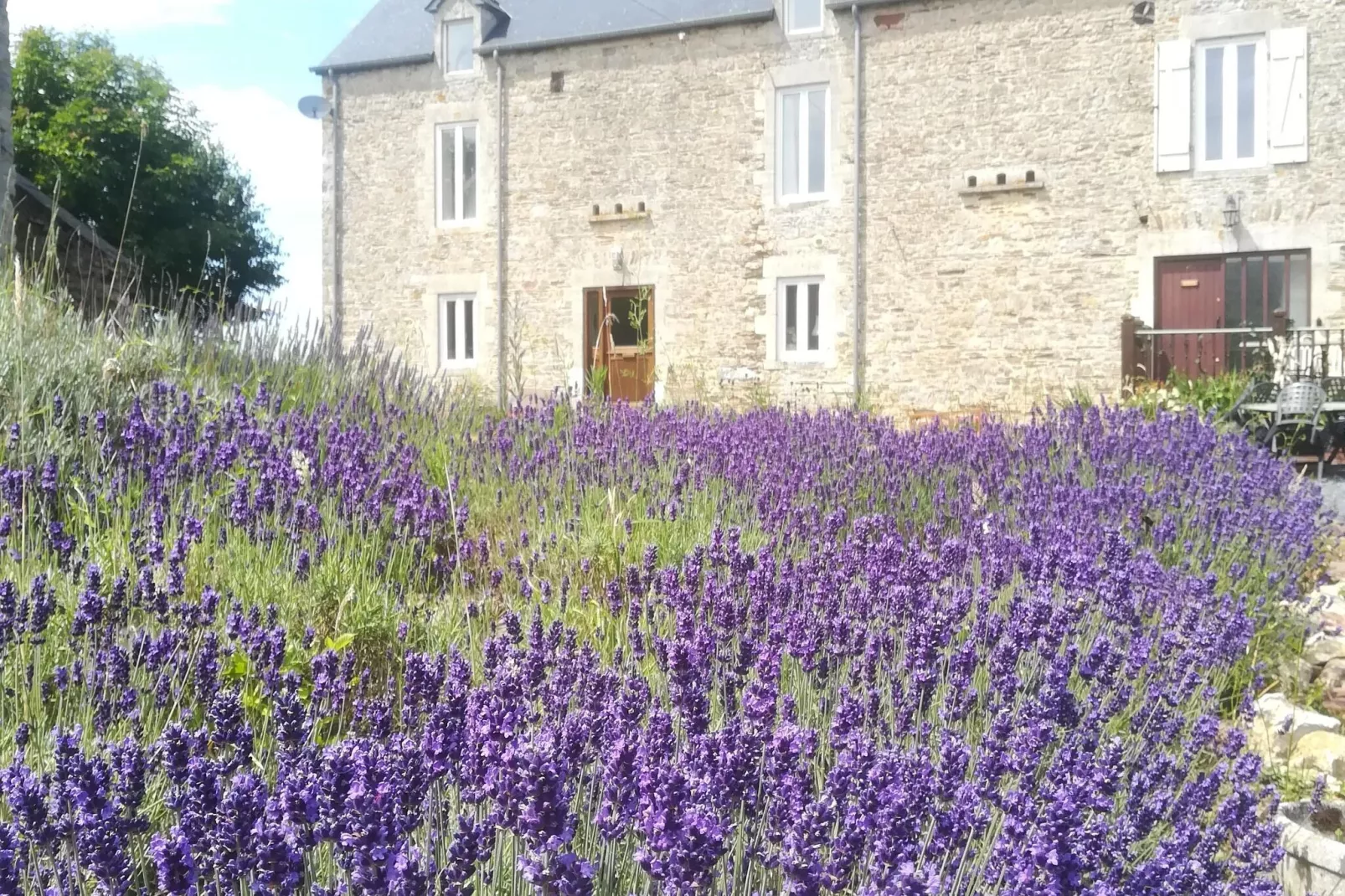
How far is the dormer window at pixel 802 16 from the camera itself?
1454 centimetres

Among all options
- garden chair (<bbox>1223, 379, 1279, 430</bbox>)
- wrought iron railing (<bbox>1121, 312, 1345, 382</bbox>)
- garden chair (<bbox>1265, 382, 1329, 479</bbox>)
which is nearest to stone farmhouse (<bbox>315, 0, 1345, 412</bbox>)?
wrought iron railing (<bbox>1121, 312, 1345, 382</bbox>)

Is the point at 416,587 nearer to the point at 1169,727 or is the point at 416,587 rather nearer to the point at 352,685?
the point at 352,685

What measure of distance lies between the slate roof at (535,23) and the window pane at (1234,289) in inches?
245

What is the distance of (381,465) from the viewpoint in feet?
Answer: 14.4

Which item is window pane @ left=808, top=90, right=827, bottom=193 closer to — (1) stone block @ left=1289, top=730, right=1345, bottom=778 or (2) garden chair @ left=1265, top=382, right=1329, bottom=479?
(2) garden chair @ left=1265, top=382, right=1329, bottom=479

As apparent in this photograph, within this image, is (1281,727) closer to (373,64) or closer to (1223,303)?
(1223,303)

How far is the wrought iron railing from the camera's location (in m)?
11.4

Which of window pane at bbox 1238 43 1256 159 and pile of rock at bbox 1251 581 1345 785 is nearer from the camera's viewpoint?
pile of rock at bbox 1251 581 1345 785

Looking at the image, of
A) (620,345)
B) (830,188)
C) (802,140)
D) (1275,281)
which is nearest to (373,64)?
(620,345)

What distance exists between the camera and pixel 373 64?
660 inches

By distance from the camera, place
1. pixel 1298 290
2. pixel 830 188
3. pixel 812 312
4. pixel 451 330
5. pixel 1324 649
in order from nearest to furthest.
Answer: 1. pixel 1324 649
2. pixel 1298 290
3. pixel 830 188
4. pixel 812 312
5. pixel 451 330

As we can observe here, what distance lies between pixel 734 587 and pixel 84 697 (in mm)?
1607

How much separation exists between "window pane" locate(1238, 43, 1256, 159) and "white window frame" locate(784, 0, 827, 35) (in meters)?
4.76

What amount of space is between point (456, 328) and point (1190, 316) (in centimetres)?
955
